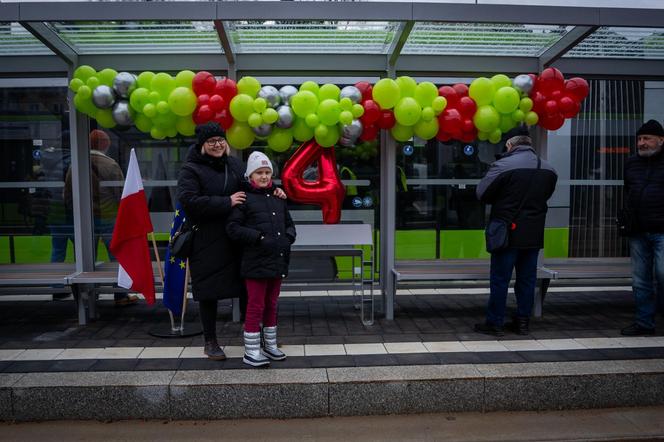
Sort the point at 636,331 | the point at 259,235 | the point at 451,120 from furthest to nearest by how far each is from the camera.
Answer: the point at 451,120, the point at 636,331, the point at 259,235

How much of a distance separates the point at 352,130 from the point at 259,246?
1.65m

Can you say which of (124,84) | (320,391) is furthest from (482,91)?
(124,84)

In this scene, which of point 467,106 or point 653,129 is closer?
point 653,129

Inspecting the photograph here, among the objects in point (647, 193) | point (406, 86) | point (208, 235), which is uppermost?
point (406, 86)

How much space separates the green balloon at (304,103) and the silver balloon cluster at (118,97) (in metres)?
1.51

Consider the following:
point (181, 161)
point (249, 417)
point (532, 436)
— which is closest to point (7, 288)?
point (181, 161)

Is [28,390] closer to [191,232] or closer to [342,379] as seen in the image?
[191,232]

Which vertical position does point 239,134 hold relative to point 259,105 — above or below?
below

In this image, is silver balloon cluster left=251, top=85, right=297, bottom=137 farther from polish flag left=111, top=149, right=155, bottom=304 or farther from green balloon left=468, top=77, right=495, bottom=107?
green balloon left=468, top=77, right=495, bottom=107

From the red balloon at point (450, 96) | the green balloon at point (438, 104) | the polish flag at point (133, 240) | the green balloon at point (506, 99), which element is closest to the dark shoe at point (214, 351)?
the polish flag at point (133, 240)

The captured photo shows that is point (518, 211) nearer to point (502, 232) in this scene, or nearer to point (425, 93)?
point (502, 232)

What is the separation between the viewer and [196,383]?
404 cm

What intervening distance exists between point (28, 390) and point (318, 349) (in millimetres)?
2180

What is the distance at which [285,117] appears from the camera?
17.4 ft
